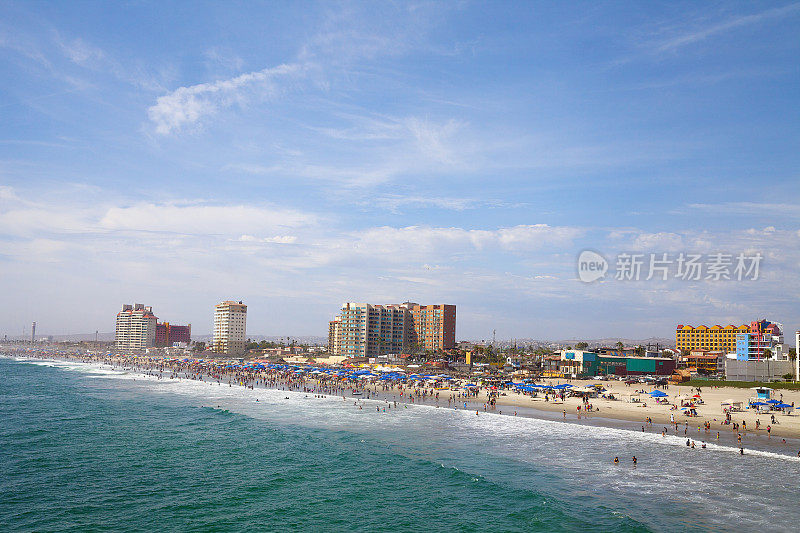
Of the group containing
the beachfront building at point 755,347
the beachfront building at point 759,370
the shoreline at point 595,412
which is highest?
the beachfront building at point 755,347

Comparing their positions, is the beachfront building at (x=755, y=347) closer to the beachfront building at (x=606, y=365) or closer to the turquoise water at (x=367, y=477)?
the beachfront building at (x=606, y=365)

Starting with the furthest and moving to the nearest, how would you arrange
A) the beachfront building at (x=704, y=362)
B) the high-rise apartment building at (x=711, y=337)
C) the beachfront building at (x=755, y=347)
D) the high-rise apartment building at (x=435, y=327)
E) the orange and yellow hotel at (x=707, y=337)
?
the high-rise apartment building at (x=435, y=327), the orange and yellow hotel at (x=707, y=337), the high-rise apartment building at (x=711, y=337), the beachfront building at (x=704, y=362), the beachfront building at (x=755, y=347)

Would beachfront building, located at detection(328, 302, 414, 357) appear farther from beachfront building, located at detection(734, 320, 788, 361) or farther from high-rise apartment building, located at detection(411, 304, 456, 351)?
beachfront building, located at detection(734, 320, 788, 361)

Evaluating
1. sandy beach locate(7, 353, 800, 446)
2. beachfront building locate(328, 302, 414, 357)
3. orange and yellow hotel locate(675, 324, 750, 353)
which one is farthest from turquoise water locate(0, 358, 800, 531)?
orange and yellow hotel locate(675, 324, 750, 353)

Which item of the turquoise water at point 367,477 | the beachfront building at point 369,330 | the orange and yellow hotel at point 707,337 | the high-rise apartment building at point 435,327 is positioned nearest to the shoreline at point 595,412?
the turquoise water at point 367,477

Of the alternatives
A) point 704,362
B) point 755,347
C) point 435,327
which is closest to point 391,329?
point 435,327

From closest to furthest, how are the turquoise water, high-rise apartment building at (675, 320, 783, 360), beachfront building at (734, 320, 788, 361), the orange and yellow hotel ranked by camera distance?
1. the turquoise water
2. beachfront building at (734, 320, 788, 361)
3. high-rise apartment building at (675, 320, 783, 360)
4. the orange and yellow hotel
